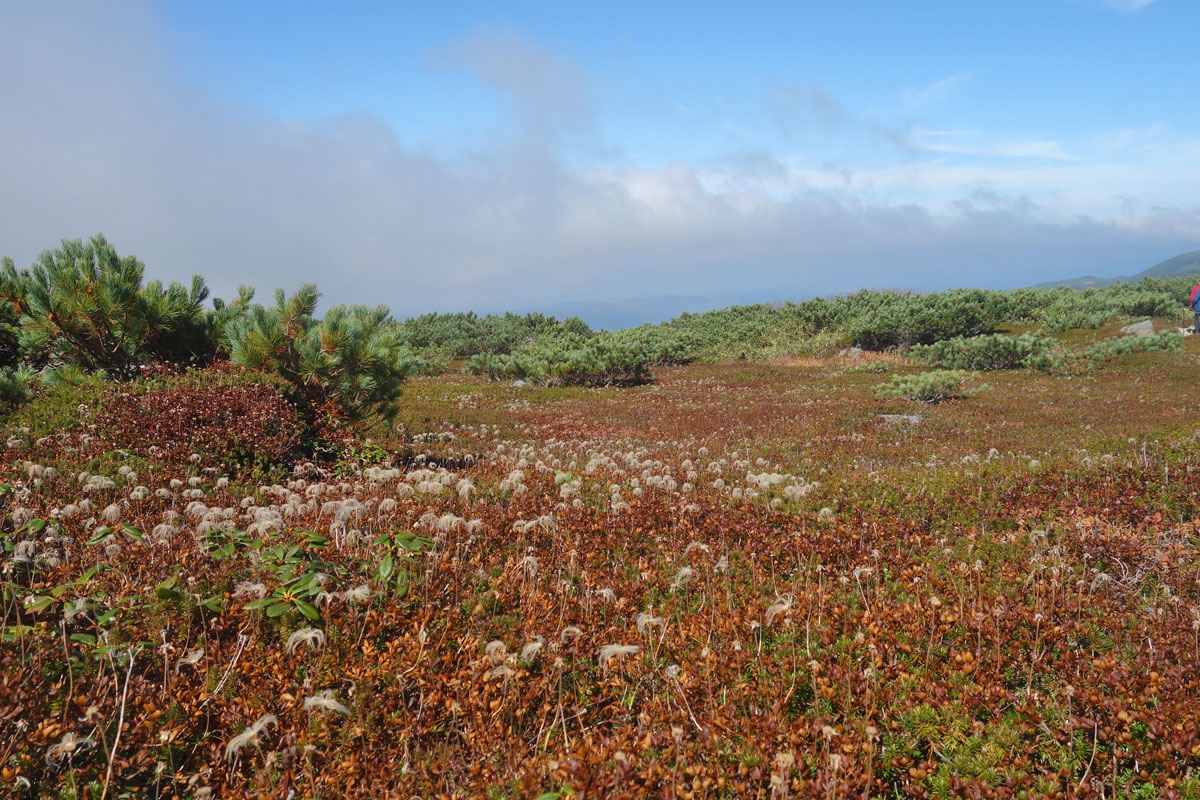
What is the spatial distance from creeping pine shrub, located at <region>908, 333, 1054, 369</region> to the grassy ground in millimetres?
25861

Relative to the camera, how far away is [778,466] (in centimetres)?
1236

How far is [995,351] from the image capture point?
106ft

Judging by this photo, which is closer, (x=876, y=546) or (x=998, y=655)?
(x=998, y=655)

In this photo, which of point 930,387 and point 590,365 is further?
point 590,365

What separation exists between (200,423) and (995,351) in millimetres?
34509

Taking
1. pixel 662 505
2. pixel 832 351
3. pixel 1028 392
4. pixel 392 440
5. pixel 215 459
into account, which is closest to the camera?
pixel 662 505

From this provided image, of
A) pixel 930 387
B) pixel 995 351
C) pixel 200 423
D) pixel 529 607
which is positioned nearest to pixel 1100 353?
pixel 995 351

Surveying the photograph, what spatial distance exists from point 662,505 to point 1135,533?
5.41 metres

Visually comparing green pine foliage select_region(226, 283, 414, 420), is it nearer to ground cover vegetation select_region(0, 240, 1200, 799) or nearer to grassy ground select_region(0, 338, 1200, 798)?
ground cover vegetation select_region(0, 240, 1200, 799)

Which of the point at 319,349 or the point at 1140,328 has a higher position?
the point at 319,349

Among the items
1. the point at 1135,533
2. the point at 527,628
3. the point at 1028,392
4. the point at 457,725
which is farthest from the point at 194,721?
the point at 1028,392

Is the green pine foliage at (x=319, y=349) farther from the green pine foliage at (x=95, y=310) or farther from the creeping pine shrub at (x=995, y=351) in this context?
the creeping pine shrub at (x=995, y=351)

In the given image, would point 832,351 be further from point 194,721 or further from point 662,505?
point 194,721

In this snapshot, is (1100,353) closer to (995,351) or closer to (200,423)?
(995,351)
